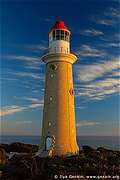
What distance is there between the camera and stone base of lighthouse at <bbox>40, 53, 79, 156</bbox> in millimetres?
10844

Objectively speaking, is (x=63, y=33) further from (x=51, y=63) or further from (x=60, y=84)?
(x=60, y=84)

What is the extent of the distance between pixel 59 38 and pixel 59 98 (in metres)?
2.23

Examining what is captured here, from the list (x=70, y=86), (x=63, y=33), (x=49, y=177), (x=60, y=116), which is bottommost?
(x=49, y=177)

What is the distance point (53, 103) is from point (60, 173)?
4.05m

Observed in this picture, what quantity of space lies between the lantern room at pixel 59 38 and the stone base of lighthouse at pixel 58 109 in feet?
1.04

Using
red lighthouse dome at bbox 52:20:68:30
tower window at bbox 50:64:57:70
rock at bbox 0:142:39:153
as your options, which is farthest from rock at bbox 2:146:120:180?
rock at bbox 0:142:39:153

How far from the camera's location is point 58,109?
10938 millimetres

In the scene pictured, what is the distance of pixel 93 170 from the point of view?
7309 mm

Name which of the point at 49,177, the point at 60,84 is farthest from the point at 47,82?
the point at 49,177

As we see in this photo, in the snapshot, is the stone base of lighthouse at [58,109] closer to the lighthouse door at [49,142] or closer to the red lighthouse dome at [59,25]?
the lighthouse door at [49,142]

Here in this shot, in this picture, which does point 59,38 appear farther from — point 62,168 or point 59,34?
point 62,168

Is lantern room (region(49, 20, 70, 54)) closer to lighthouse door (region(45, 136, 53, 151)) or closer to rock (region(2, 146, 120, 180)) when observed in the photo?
lighthouse door (region(45, 136, 53, 151))

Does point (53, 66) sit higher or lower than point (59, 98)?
higher

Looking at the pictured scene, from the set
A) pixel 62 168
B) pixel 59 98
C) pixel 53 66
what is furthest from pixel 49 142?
pixel 62 168
